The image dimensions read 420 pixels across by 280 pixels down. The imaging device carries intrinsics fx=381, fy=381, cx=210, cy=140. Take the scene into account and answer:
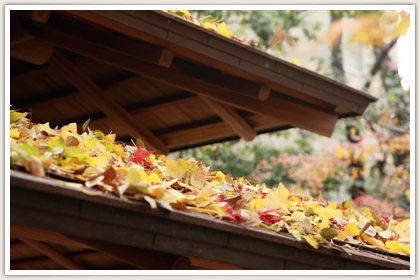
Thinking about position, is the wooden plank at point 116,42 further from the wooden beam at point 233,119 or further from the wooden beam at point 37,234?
the wooden beam at point 37,234

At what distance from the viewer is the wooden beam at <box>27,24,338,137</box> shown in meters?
2.27

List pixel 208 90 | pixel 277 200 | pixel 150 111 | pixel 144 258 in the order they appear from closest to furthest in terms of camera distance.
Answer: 1. pixel 144 258
2. pixel 277 200
3. pixel 208 90
4. pixel 150 111

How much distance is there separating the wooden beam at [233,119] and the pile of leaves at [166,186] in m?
1.19

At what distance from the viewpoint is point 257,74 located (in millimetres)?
2258

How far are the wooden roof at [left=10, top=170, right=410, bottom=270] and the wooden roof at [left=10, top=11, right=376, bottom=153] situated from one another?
1.11 m

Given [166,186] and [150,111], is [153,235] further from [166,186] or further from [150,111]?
[150,111]

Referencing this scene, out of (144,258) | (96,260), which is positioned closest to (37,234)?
(144,258)

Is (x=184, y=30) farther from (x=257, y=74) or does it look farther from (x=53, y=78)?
(x=53, y=78)

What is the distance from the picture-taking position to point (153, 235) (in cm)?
102

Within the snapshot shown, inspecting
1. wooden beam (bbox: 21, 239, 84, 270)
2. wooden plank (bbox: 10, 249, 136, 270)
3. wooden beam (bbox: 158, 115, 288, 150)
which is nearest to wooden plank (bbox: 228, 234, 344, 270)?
wooden plank (bbox: 10, 249, 136, 270)

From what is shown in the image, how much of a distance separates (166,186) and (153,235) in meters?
0.16

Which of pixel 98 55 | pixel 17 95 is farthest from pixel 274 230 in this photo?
pixel 17 95

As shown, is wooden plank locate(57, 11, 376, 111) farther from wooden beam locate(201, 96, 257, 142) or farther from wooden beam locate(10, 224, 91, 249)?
wooden beam locate(10, 224, 91, 249)

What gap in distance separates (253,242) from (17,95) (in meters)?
3.08
